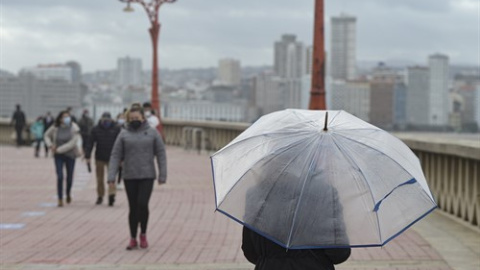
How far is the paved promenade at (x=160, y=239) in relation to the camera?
982 cm

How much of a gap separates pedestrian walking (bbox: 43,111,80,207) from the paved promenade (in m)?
0.50

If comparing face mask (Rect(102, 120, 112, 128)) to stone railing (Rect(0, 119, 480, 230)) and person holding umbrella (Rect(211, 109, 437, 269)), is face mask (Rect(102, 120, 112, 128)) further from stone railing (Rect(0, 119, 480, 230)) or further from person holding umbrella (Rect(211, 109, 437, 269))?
person holding umbrella (Rect(211, 109, 437, 269))

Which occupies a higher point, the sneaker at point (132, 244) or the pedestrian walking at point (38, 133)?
the sneaker at point (132, 244)

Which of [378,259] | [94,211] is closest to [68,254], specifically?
[378,259]

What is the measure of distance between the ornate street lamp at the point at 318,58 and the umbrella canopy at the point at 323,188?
41.5 ft

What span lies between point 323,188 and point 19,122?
118 feet

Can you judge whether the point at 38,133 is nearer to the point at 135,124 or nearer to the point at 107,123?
the point at 107,123

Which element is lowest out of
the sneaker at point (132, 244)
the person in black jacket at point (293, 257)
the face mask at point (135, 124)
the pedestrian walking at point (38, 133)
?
the pedestrian walking at point (38, 133)

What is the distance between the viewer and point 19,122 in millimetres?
39562

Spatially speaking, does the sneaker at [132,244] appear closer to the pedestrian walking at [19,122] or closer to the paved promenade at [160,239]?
the paved promenade at [160,239]

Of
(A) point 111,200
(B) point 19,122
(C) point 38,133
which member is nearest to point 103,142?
(A) point 111,200

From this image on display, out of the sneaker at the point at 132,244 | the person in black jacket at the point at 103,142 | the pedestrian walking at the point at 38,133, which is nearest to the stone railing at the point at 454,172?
the sneaker at the point at 132,244

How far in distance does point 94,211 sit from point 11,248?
424 centimetres

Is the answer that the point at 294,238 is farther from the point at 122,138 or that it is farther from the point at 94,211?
the point at 94,211
